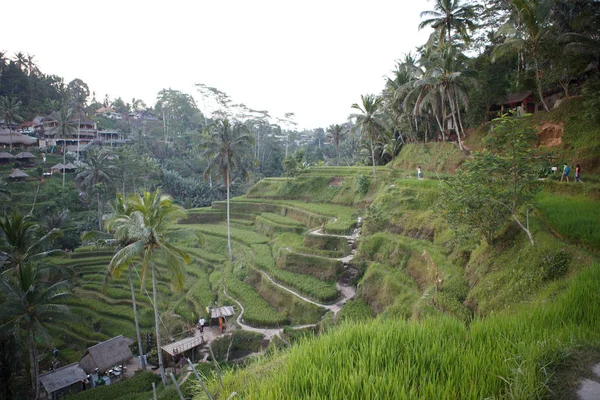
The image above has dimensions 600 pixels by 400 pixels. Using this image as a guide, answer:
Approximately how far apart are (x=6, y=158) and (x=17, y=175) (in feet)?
21.8

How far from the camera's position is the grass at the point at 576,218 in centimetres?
789

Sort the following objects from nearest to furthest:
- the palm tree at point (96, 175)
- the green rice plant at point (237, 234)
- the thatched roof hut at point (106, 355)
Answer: the thatched roof hut at point (106, 355) → the green rice plant at point (237, 234) → the palm tree at point (96, 175)

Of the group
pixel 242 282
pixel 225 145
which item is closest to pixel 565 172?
pixel 242 282

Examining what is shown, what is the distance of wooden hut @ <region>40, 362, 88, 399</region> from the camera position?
570 inches

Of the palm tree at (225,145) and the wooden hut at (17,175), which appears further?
the wooden hut at (17,175)

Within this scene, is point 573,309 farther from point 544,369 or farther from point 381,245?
point 381,245

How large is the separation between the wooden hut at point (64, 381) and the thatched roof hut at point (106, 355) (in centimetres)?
52

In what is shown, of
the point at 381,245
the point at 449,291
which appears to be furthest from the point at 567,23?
the point at 449,291

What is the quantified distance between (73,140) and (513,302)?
6369 centimetres

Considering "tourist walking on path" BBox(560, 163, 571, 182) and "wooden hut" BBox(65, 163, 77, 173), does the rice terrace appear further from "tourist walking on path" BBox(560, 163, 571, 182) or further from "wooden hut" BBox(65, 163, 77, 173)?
"wooden hut" BBox(65, 163, 77, 173)

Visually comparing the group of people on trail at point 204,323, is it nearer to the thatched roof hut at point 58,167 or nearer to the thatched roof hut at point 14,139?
the thatched roof hut at point 58,167

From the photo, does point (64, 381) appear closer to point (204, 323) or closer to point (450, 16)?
point (204, 323)

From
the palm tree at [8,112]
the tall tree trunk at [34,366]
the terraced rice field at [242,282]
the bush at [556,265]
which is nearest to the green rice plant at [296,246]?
the terraced rice field at [242,282]

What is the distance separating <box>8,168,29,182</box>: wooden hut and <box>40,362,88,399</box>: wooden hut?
33.9m
